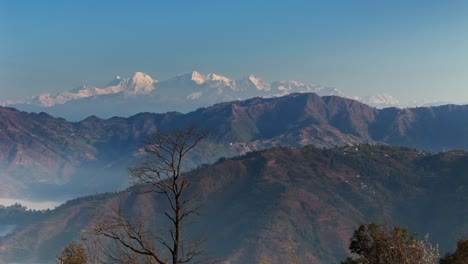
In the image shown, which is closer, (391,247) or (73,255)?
(391,247)

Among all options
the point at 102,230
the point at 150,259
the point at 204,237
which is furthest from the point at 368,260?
the point at 102,230

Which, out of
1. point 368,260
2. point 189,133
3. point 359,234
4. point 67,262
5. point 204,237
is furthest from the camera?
point 359,234

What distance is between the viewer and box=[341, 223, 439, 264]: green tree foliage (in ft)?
94.3

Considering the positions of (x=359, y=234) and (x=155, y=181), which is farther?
(x=359, y=234)

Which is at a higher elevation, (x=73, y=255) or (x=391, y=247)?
(x=391, y=247)

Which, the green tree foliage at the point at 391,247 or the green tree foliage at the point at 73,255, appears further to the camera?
the green tree foliage at the point at 73,255

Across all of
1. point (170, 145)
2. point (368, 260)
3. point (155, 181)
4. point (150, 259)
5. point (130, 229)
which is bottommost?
point (368, 260)

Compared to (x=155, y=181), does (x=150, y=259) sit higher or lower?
lower

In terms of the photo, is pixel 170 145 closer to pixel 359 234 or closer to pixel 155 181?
pixel 155 181

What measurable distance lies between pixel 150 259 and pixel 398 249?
14.7 meters

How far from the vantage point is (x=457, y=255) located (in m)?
38.8

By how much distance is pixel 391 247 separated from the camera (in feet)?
88.2

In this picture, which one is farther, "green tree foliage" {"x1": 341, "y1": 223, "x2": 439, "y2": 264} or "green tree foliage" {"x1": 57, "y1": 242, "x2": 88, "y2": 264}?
"green tree foliage" {"x1": 57, "y1": 242, "x2": 88, "y2": 264}

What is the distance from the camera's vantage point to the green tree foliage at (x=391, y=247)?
28.8m
